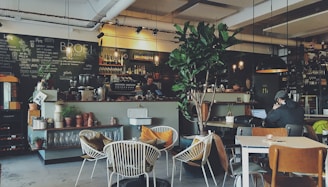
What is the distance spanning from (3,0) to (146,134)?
16.3 feet

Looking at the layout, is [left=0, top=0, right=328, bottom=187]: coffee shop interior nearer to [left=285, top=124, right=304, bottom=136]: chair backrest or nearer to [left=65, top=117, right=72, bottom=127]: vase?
[left=65, top=117, right=72, bottom=127]: vase

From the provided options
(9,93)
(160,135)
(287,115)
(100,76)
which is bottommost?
(160,135)

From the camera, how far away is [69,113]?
242 inches

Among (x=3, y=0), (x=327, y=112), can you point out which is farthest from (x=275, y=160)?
(x=3, y=0)

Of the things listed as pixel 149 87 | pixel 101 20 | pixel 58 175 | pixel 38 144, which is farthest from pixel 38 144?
pixel 149 87

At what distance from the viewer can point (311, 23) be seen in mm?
8430

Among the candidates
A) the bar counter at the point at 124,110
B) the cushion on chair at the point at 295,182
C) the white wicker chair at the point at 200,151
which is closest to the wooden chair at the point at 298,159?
the cushion on chair at the point at 295,182

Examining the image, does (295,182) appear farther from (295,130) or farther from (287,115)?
(287,115)

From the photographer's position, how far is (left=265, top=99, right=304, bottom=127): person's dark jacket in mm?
4754

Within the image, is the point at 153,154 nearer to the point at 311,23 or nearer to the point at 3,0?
the point at 3,0

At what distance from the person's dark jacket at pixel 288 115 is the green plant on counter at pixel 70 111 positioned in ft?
13.1

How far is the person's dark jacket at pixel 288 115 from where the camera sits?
475cm

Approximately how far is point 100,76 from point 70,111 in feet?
8.99

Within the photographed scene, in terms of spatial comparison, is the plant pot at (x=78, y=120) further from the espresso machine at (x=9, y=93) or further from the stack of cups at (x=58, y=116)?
the espresso machine at (x=9, y=93)
